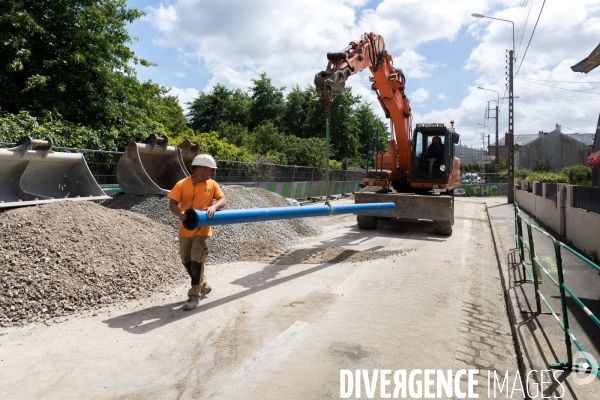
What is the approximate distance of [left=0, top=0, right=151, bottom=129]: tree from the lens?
44.0 ft

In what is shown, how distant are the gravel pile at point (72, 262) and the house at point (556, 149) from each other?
59.3m

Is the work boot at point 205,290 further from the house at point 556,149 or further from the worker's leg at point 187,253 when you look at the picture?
the house at point 556,149

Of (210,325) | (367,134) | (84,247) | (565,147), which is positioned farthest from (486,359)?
(565,147)

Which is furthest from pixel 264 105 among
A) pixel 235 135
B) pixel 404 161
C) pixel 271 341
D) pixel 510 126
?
pixel 271 341

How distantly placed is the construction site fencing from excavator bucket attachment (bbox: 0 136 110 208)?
3.60ft

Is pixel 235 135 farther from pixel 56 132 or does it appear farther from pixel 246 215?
pixel 246 215

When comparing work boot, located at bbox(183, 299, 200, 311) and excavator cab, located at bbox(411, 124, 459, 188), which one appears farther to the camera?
excavator cab, located at bbox(411, 124, 459, 188)

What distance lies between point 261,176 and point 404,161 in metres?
6.58

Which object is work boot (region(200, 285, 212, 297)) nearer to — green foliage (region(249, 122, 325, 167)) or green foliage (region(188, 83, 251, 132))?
green foliage (region(249, 122, 325, 167))

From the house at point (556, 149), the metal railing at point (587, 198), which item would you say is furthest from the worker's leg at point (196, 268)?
the house at point (556, 149)

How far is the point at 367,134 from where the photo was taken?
51.4 meters

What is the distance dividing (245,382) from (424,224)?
38.2 ft

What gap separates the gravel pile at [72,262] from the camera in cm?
510

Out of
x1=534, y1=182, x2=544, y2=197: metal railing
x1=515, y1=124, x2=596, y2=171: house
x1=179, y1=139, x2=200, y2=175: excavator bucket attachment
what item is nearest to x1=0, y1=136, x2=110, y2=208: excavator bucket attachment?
x1=179, y1=139, x2=200, y2=175: excavator bucket attachment
